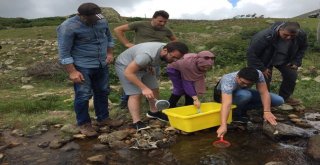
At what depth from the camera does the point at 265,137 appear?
18.6 ft

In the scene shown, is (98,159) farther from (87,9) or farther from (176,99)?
(176,99)

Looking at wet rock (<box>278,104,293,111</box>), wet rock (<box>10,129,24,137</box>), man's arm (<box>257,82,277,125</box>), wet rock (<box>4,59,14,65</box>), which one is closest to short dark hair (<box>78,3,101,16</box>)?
wet rock (<box>10,129,24,137</box>)

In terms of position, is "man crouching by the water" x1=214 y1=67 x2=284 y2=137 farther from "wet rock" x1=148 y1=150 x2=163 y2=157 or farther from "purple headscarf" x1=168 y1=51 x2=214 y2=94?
"wet rock" x1=148 y1=150 x2=163 y2=157

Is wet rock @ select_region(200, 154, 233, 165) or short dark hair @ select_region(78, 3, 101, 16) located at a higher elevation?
short dark hair @ select_region(78, 3, 101, 16)

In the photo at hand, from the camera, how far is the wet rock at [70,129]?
604 centimetres

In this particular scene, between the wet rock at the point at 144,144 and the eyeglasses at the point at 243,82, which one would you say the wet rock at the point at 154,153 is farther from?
the eyeglasses at the point at 243,82

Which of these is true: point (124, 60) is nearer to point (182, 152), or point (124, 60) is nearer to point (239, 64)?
point (182, 152)

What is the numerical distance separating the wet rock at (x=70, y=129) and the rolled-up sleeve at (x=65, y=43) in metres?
1.07

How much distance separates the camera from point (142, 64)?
541cm

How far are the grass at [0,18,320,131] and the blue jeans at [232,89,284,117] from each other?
141cm

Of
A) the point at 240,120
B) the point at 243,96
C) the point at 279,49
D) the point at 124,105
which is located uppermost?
the point at 279,49

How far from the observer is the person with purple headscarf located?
229 inches

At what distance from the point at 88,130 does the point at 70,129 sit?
0.33 metres

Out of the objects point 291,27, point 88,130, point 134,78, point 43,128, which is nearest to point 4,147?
point 43,128
